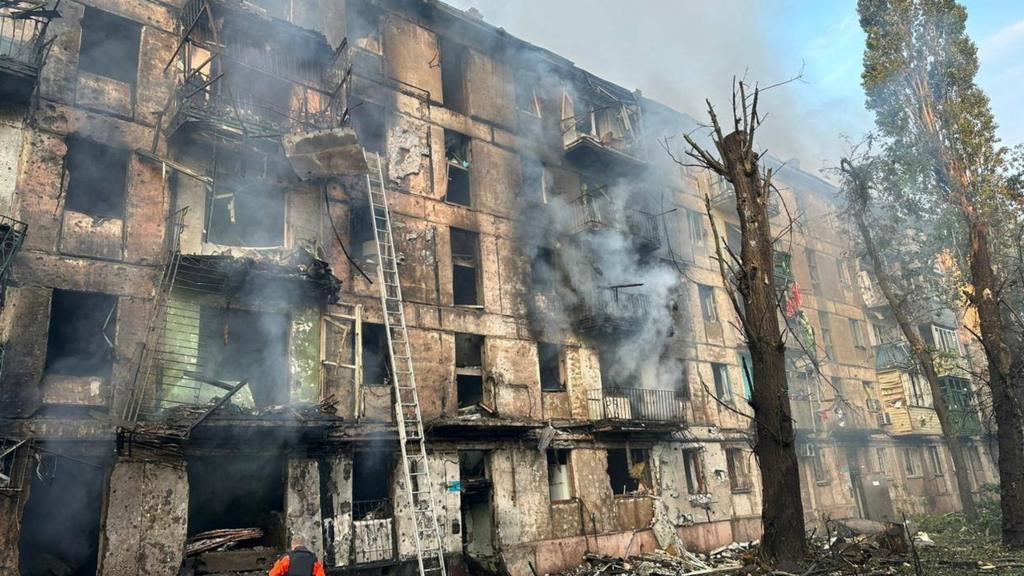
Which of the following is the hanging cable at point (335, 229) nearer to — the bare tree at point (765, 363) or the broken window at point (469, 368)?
the broken window at point (469, 368)

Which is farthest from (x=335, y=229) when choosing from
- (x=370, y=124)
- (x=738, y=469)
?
(x=738, y=469)

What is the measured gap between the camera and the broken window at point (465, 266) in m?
18.2

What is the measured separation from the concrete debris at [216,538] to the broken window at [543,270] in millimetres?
10246

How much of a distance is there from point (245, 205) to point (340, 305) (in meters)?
3.06

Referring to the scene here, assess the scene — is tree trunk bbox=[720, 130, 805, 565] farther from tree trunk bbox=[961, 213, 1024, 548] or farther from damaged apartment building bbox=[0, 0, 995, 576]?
tree trunk bbox=[961, 213, 1024, 548]

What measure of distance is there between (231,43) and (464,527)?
505 inches

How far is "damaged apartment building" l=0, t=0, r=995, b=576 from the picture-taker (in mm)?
11398

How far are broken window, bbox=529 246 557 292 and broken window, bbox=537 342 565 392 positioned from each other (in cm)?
176

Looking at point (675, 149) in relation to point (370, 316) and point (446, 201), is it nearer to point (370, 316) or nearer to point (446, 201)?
point (446, 201)

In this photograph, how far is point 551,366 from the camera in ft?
63.8

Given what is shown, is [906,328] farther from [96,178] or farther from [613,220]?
[96,178]

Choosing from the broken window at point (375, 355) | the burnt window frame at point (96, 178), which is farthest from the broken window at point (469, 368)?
the burnt window frame at point (96, 178)

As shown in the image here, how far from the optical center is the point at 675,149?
88.7 ft

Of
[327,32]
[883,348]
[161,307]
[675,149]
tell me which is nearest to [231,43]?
[327,32]
